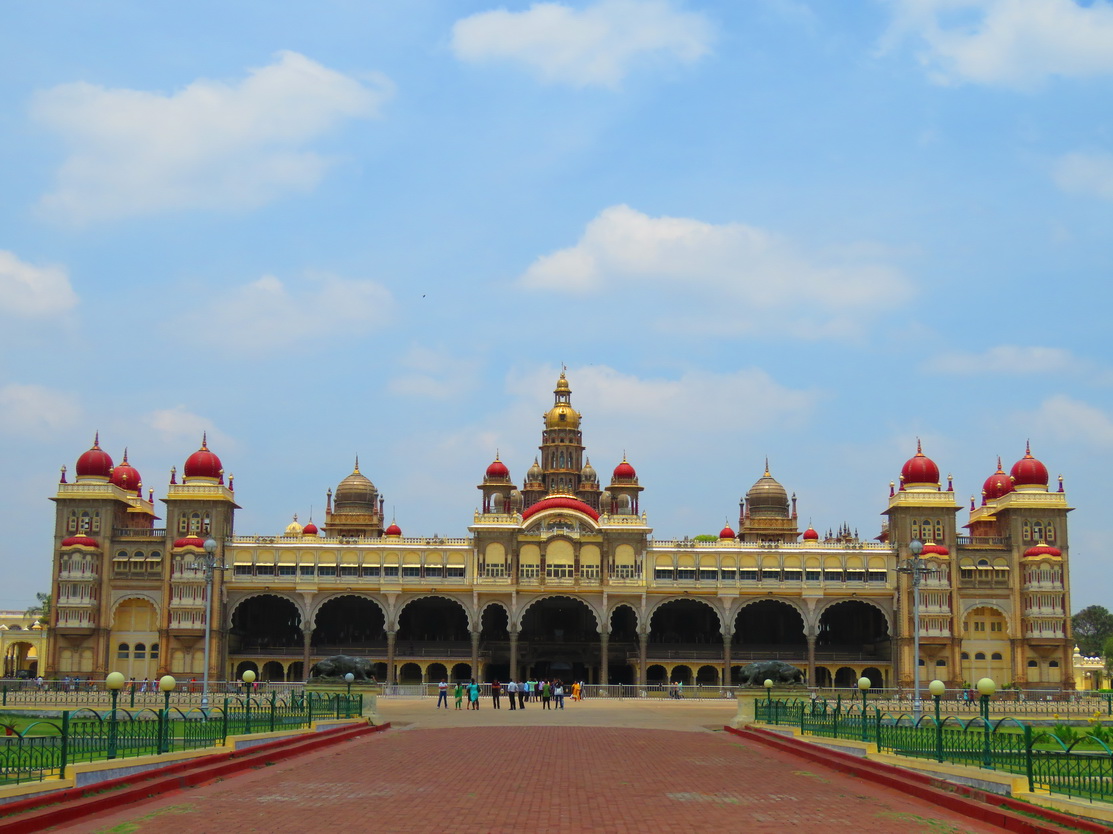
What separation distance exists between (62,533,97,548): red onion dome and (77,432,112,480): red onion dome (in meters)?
5.18

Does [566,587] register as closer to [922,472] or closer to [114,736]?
[922,472]

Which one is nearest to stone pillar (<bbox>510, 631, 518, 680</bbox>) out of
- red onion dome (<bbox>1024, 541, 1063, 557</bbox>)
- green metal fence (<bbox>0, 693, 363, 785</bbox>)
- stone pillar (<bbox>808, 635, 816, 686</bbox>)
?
stone pillar (<bbox>808, 635, 816, 686</bbox>)

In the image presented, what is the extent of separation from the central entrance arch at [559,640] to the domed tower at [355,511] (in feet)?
52.6

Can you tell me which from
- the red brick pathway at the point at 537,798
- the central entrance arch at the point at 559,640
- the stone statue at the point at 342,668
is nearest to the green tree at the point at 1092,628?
the central entrance arch at the point at 559,640

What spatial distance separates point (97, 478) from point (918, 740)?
69.8 m

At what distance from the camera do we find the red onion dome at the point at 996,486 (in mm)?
85562

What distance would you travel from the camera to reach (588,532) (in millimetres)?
79062

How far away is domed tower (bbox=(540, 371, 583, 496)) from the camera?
9538cm

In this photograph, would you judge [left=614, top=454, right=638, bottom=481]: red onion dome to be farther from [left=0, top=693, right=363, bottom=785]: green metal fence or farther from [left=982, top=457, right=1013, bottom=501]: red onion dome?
[left=0, top=693, right=363, bottom=785]: green metal fence

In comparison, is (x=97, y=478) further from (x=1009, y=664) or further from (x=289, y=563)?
(x=1009, y=664)

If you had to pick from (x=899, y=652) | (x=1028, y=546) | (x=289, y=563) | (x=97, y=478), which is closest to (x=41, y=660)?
(x=97, y=478)

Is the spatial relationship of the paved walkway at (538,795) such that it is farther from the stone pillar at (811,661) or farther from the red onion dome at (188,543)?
the red onion dome at (188,543)

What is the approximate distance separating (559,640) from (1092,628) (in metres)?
89.4

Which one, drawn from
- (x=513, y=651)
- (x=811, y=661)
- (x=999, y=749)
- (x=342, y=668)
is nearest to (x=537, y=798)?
(x=999, y=749)
